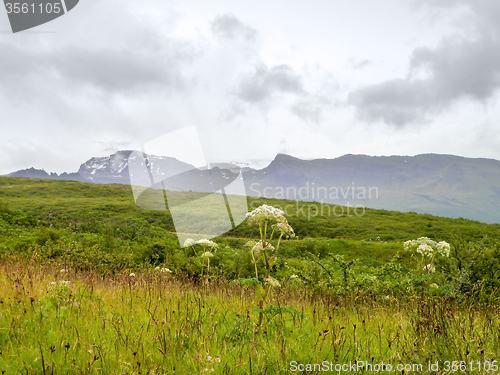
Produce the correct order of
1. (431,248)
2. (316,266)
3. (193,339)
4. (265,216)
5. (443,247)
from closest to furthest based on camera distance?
(193,339) → (265,216) → (443,247) → (431,248) → (316,266)

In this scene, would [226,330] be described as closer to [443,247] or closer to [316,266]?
[443,247]

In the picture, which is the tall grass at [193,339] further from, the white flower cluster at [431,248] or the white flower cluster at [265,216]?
the white flower cluster at [431,248]

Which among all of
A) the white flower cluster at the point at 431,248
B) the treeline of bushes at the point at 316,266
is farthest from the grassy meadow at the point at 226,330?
the white flower cluster at the point at 431,248

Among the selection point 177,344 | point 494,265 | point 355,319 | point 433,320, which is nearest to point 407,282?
point 494,265

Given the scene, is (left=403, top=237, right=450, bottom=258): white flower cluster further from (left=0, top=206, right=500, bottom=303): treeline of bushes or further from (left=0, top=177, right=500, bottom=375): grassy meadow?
(left=0, top=177, right=500, bottom=375): grassy meadow

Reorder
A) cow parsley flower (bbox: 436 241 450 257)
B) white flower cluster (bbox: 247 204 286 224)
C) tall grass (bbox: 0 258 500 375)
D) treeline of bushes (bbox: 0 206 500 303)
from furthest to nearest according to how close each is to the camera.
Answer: cow parsley flower (bbox: 436 241 450 257) → treeline of bushes (bbox: 0 206 500 303) → white flower cluster (bbox: 247 204 286 224) → tall grass (bbox: 0 258 500 375)

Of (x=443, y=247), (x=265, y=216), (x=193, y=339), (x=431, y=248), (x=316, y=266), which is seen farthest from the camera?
(x=316, y=266)

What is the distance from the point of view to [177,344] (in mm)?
3055

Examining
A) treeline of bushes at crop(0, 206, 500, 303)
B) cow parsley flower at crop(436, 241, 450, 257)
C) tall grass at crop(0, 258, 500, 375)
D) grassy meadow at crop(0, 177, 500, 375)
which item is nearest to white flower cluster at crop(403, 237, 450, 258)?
cow parsley flower at crop(436, 241, 450, 257)

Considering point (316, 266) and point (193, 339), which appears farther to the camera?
point (316, 266)

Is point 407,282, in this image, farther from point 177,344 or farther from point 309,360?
point 177,344

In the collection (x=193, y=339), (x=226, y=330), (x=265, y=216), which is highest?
(x=265, y=216)

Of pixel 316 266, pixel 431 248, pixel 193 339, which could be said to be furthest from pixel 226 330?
pixel 316 266

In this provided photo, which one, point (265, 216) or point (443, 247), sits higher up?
point (265, 216)
